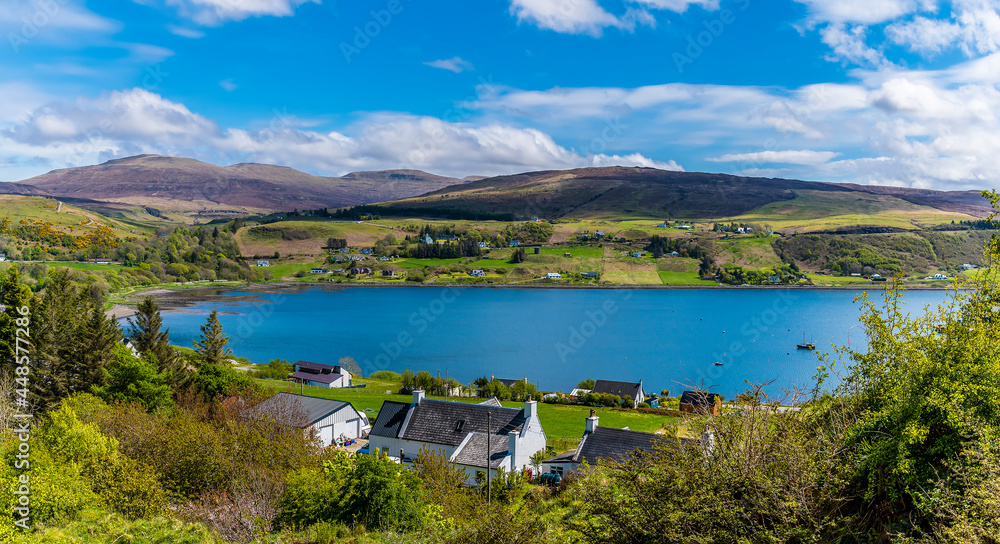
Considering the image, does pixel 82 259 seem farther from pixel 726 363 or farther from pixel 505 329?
pixel 726 363

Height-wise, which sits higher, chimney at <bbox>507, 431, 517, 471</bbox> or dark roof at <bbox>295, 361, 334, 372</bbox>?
chimney at <bbox>507, 431, 517, 471</bbox>

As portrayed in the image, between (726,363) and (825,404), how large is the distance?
64004 mm

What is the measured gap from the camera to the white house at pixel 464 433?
998 inches

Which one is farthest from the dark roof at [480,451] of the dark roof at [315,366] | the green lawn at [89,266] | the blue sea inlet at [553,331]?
Result: the green lawn at [89,266]

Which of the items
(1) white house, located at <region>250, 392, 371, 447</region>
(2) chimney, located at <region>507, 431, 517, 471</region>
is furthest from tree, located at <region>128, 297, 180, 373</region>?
(2) chimney, located at <region>507, 431, 517, 471</region>

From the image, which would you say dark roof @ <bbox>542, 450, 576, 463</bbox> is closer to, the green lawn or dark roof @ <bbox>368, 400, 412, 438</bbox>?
dark roof @ <bbox>368, 400, 412, 438</bbox>

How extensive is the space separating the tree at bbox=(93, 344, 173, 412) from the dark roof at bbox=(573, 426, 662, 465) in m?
18.7

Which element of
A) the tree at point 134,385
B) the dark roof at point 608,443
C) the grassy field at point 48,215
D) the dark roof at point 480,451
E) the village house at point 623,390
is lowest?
the village house at point 623,390

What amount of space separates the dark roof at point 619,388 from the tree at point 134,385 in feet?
115

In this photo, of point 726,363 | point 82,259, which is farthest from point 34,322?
point 82,259

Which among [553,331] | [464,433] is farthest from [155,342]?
[553,331]

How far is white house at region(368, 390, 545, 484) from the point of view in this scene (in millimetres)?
25359

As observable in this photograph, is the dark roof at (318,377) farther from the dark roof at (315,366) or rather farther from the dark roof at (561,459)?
the dark roof at (561,459)

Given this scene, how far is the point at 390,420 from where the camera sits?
2981 centimetres
